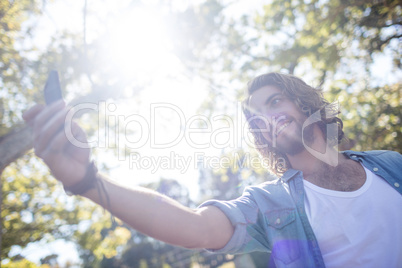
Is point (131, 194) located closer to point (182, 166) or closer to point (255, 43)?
point (182, 166)

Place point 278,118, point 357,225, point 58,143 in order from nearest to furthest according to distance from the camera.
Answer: point 58,143, point 357,225, point 278,118

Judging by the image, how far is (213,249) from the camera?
132cm

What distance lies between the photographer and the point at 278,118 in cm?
213

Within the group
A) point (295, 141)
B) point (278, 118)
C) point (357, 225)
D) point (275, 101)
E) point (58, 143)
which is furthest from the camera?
point (275, 101)

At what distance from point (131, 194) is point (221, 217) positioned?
53cm

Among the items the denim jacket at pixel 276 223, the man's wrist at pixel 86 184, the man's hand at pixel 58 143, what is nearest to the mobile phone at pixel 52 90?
the man's hand at pixel 58 143

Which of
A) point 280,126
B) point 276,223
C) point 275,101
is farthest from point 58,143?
point 275,101

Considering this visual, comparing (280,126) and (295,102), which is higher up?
(295,102)

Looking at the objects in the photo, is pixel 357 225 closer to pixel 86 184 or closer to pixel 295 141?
pixel 295 141

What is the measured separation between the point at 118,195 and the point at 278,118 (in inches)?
61.2

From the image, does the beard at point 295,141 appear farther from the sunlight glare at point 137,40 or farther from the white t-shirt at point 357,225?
the sunlight glare at point 137,40

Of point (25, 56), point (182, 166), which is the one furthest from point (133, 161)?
point (25, 56)

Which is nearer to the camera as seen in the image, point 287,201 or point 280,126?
point 287,201

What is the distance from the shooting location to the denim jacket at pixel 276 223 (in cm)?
140
